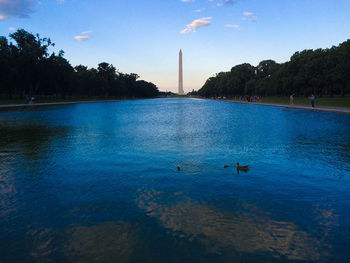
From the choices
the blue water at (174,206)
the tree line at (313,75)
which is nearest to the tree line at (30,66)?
the blue water at (174,206)

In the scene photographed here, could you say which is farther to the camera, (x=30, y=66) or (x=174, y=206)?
(x=30, y=66)

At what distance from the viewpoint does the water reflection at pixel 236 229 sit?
4.45 meters

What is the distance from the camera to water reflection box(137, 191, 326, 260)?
14.6 feet

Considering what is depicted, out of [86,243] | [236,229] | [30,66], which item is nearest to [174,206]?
[236,229]

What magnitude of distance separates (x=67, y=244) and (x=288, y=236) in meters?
3.57

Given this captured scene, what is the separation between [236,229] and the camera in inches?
199

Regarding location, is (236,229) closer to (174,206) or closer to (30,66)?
(174,206)

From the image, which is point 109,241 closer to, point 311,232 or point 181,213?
point 181,213

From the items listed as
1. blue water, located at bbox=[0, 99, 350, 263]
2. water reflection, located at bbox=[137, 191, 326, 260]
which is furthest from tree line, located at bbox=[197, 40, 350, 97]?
water reflection, located at bbox=[137, 191, 326, 260]

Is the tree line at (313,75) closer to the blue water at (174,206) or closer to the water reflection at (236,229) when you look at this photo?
the blue water at (174,206)

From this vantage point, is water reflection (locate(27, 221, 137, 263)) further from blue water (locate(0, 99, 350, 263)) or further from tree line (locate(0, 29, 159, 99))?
tree line (locate(0, 29, 159, 99))

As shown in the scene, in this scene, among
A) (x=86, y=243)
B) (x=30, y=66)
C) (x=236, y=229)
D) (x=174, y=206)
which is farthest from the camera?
(x=30, y=66)

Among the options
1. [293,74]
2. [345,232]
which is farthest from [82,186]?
[293,74]

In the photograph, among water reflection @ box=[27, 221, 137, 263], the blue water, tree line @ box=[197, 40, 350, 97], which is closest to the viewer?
water reflection @ box=[27, 221, 137, 263]
